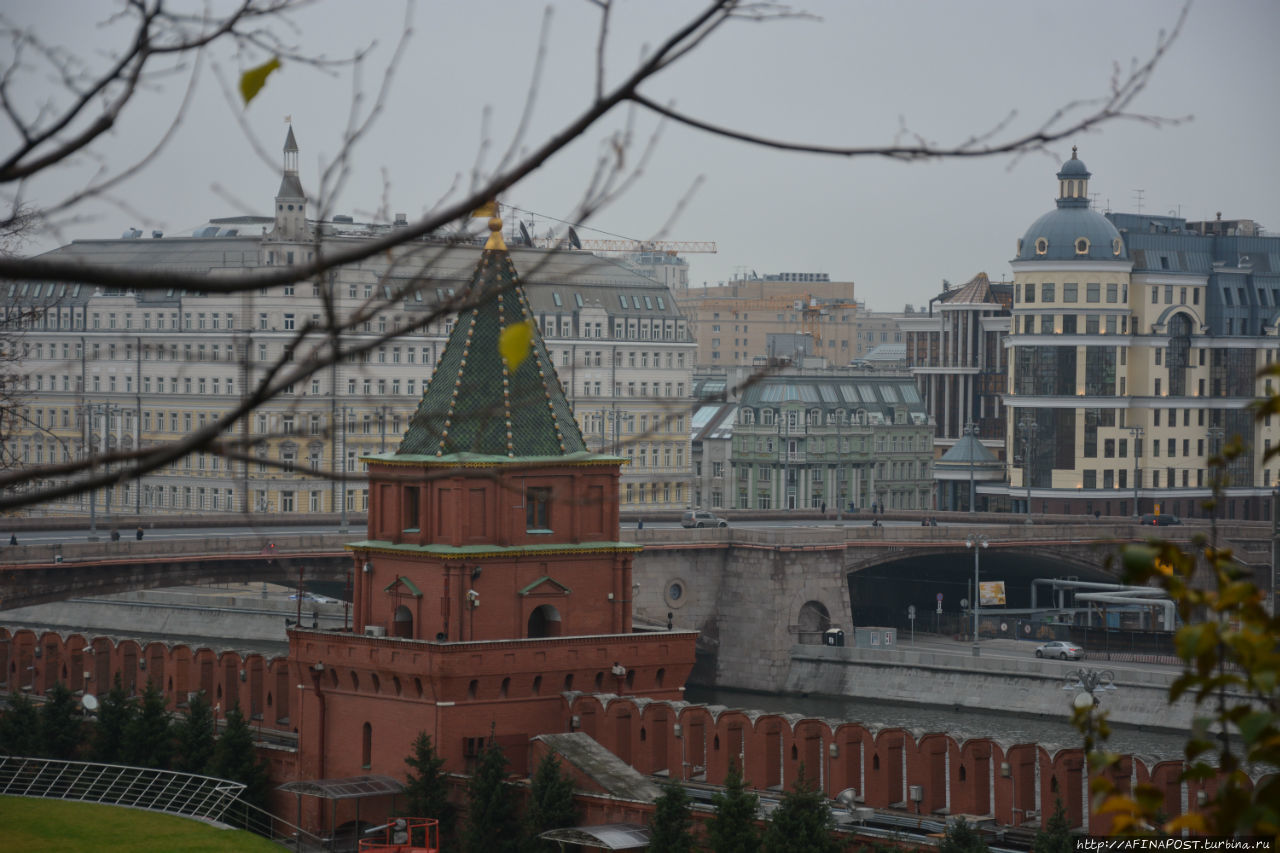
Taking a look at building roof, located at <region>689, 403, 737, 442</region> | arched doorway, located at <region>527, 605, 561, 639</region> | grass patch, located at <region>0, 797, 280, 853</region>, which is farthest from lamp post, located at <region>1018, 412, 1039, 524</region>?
grass patch, located at <region>0, 797, 280, 853</region>

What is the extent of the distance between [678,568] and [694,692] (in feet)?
20.1

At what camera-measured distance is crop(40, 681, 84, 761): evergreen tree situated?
59.6m

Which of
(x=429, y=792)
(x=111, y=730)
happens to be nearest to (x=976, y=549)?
(x=111, y=730)

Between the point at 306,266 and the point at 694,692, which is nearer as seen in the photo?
the point at 306,266

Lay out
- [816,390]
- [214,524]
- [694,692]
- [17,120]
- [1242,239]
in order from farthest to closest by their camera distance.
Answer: [816,390], [1242,239], [214,524], [694,692], [17,120]

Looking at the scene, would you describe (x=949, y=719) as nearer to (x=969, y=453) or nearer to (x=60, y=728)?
(x=60, y=728)

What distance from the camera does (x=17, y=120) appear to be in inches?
535

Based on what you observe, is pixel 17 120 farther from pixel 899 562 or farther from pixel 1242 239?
pixel 1242 239

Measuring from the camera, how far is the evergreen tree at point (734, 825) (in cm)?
4312

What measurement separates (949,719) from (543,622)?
3082cm

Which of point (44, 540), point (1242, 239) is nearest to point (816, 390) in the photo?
point (1242, 239)

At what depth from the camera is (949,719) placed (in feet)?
267

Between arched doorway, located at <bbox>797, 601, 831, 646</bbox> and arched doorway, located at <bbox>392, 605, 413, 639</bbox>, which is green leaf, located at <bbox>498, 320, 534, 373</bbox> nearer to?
arched doorway, located at <bbox>392, 605, 413, 639</bbox>

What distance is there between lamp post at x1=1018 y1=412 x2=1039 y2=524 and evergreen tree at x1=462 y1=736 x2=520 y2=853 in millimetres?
72890
